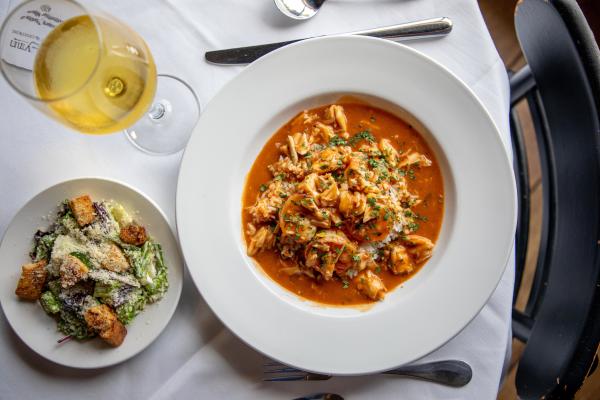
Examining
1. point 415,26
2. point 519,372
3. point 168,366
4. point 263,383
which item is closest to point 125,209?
point 168,366

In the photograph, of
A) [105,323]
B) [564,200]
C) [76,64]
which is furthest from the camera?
[564,200]

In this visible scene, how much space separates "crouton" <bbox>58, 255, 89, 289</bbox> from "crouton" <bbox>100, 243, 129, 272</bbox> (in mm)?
99

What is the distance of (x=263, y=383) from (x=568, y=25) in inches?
85.8

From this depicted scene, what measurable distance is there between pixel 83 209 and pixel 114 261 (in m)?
0.28

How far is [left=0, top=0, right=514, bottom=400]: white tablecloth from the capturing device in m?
2.48

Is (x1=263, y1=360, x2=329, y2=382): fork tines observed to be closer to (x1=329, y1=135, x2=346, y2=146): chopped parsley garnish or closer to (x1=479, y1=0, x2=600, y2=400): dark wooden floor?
(x1=329, y1=135, x2=346, y2=146): chopped parsley garnish

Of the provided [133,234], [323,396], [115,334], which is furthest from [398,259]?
[115,334]

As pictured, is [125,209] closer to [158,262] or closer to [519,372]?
[158,262]

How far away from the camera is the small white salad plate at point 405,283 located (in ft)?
7.56

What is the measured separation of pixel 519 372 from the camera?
8.16ft

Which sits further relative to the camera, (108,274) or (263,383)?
(263,383)

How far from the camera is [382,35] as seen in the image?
2.52m

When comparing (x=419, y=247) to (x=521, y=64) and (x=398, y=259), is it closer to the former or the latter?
(x=398, y=259)

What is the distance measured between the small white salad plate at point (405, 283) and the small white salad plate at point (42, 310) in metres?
0.15
